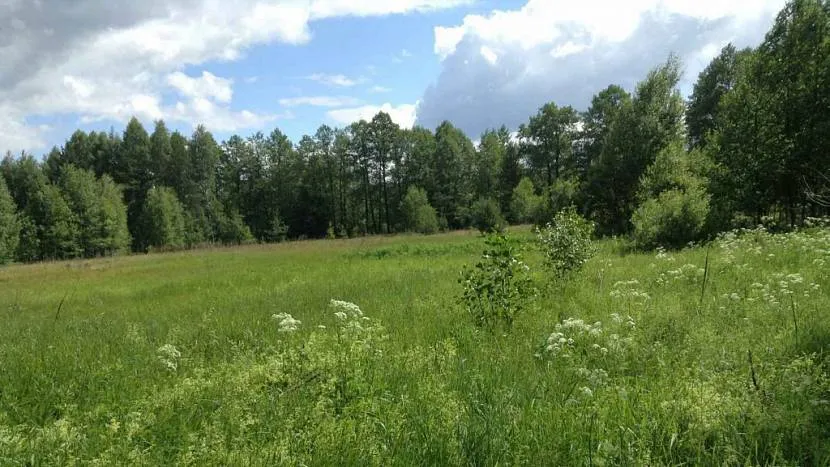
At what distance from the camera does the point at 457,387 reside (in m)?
4.32

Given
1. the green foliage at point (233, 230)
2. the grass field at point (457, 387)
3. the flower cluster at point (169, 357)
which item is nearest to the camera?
the grass field at point (457, 387)

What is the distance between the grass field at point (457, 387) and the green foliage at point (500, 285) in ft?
0.98

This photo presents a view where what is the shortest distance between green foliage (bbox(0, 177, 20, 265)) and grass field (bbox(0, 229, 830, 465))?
47.9 m

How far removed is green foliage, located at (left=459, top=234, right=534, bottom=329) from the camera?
21.7ft

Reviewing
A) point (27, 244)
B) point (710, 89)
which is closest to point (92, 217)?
point (27, 244)

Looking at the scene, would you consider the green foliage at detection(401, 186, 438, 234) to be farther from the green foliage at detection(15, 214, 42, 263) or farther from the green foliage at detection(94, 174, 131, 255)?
the green foliage at detection(15, 214, 42, 263)

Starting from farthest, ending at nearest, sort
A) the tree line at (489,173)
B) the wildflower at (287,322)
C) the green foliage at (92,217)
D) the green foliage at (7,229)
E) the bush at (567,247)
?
the green foliage at (92,217) → the green foliage at (7,229) → the tree line at (489,173) → the bush at (567,247) → the wildflower at (287,322)

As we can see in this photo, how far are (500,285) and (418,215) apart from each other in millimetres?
47186

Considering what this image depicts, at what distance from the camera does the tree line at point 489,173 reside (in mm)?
16422

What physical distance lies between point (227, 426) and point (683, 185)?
74.9 feet

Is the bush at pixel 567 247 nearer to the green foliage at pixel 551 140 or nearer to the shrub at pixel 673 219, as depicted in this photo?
the shrub at pixel 673 219

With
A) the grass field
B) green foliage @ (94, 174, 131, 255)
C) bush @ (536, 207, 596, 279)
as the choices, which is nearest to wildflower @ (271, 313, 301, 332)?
the grass field

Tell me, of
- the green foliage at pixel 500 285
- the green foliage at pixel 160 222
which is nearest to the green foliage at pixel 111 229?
the green foliage at pixel 160 222

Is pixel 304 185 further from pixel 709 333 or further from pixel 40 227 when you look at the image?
pixel 709 333
